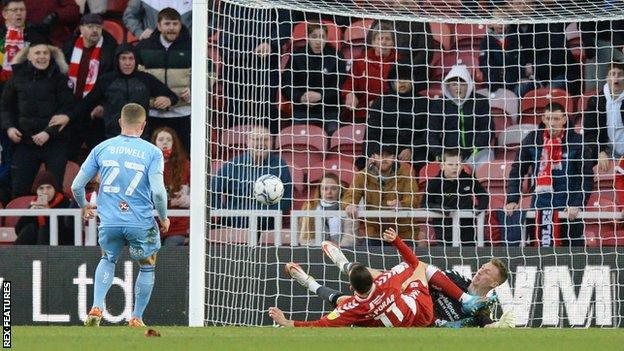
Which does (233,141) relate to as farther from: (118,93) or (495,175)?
(495,175)

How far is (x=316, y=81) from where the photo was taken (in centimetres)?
1494

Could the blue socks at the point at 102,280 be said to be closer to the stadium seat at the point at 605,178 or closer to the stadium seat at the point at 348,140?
the stadium seat at the point at 348,140

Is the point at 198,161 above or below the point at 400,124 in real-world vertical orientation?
below

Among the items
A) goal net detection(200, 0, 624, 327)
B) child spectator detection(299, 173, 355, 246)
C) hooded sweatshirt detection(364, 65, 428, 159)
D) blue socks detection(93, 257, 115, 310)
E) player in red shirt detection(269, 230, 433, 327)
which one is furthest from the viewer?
hooded sweatshirt detection(364, 65, 428, 159)

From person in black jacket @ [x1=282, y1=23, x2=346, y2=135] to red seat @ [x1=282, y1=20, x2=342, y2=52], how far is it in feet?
0.16

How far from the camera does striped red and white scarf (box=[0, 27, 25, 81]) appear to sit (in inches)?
613

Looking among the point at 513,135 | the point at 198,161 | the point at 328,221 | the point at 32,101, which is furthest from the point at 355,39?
the point at 198,161

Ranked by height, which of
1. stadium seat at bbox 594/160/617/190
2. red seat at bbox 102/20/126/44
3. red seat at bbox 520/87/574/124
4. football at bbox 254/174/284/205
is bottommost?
football at bbox 254/174/284/205

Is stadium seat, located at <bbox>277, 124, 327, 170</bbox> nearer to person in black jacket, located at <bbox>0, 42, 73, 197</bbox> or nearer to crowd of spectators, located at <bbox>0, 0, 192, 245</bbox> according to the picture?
crowd of spectators, located at <bbox>0, 0, 192, 245</bbox>

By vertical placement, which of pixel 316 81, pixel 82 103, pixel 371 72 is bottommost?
pixel 82 103

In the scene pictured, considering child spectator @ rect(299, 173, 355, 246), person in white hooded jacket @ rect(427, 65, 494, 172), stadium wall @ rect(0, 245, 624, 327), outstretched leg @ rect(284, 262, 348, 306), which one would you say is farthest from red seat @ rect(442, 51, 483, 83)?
outstretched leg @ rect(284, 262, 348, 306)

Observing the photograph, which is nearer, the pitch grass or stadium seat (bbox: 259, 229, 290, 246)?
the pitch grass

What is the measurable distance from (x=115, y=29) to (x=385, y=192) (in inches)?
148

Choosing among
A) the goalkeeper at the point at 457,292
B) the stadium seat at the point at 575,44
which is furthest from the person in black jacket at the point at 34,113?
the stadium seat at the point at 575,44
